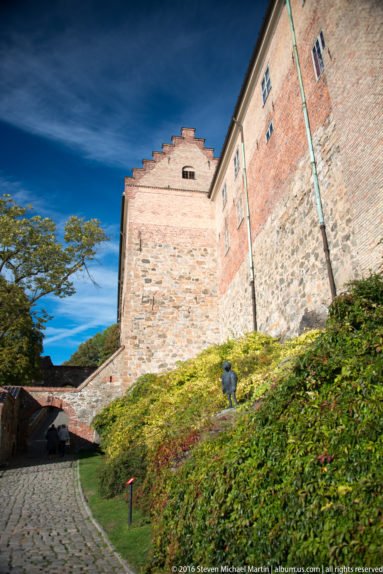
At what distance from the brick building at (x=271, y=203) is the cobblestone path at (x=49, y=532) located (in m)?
6.51

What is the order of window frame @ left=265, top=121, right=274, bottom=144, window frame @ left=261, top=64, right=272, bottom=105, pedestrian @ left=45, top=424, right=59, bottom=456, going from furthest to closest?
pedestrian @ left=45, top=424, right=59, bottom=456, window frame @ left=261, top=64, right=272, bottom=105, window frame @ left=265, top=121, right=274, bottom=144

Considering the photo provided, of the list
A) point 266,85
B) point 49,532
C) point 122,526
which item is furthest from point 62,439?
point 266,85

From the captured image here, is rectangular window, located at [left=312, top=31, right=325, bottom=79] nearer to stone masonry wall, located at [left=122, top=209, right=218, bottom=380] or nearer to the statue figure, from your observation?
the statue figure

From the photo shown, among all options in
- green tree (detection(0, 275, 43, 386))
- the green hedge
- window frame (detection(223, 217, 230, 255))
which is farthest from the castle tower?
the green hedge

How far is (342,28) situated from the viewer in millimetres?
7836

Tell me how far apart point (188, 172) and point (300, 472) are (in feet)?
68.7

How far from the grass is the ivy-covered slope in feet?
1.58

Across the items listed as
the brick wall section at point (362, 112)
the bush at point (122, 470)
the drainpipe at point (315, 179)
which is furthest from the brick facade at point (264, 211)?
the bush at point (122, 470)

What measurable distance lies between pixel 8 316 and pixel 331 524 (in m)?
20.0

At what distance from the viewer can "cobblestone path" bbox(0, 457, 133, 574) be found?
4641 millimetres

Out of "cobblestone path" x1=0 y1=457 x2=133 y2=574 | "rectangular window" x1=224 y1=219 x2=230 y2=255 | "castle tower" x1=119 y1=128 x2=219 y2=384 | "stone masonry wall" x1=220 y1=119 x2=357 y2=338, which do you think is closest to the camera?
"cobblestone path" x1=0 y1=457 x2=133 y2=574

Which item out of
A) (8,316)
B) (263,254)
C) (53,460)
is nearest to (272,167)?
(263,254)

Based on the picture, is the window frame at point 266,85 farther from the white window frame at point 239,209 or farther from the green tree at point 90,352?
the green tree at point 90,352

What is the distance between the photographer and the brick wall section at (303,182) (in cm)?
701
